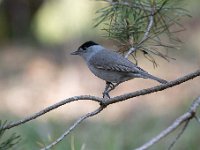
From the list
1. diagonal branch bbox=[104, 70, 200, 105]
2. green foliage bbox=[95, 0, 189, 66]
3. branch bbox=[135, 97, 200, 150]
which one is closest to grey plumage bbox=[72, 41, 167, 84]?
green foliage bbox=[95, 0, 189, 66]

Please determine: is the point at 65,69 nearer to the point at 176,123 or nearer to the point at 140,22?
the point at 140,22

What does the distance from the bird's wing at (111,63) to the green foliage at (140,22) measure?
34 centimetres

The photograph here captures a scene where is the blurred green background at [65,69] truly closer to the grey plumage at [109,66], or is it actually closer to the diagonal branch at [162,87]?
the grey plumage at [109,66]

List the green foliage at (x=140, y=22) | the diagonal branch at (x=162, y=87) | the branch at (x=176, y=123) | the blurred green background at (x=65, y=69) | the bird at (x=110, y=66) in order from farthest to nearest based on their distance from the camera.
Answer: the blurred green background at (x=65, y=69) < the bird at (x=110, y=66) < the green foliage at (x=140, y=22) < the diagonal branch at (x=162, y=87) < the branch at (x=176, y=123)

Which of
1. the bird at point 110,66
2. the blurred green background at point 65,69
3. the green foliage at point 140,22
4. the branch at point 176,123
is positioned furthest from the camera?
the blurred green background at point 65,69

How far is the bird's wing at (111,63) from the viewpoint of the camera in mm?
2432

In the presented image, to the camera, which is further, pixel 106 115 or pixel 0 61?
pixel 0 61

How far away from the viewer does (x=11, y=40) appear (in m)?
7.88

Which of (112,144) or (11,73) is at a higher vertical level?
(112,144)

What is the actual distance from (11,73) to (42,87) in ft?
1.65

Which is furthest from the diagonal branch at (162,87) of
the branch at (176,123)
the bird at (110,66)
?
the bird at (110,66)

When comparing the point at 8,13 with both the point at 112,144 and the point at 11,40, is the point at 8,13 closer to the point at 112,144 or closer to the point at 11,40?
the point at 11,40

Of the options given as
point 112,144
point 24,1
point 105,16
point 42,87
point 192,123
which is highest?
point 105,16

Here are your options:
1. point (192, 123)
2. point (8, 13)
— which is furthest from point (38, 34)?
point (192, 123)
